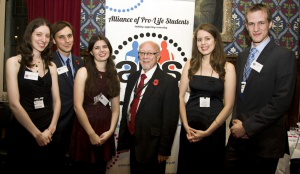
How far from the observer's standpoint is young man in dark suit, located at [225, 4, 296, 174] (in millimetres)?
2023

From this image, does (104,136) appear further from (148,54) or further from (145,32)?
(145,32)

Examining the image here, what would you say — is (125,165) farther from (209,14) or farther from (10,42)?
(10,42)

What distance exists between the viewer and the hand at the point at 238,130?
A: 2145mm

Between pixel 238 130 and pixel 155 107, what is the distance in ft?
2.33

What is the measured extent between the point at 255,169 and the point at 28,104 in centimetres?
→ 193

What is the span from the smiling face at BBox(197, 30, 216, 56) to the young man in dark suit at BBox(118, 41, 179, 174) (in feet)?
1.25

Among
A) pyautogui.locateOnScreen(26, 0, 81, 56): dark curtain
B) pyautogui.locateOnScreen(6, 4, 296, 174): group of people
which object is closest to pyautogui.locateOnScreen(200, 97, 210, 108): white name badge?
pyautogui.locateOnScreen(6, 4, 296, 174): group of people

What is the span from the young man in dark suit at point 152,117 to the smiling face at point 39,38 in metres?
0.84

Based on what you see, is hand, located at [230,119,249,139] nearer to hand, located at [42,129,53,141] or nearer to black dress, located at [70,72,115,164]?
black dress, located at [70,72,115,164]

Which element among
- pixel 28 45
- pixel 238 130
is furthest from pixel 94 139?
pixel 238 130

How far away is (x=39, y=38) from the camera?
2334 mm

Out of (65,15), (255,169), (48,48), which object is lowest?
(255,169)

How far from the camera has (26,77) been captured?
2.27m

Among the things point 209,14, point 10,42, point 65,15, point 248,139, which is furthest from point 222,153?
point 10,42
